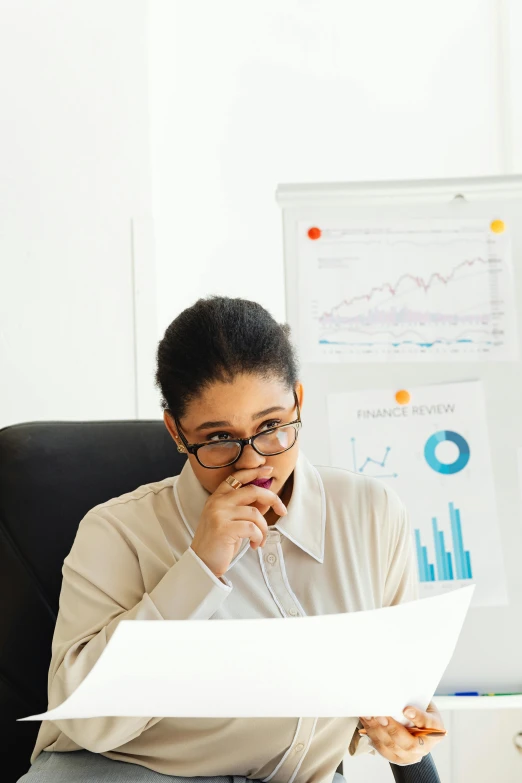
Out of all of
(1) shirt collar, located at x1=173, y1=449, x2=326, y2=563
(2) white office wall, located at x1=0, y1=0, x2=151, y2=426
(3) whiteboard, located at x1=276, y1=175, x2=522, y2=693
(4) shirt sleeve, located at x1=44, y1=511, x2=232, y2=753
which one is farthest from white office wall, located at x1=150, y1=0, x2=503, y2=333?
(4) shirt sleeve, located at x1=44, y1=511, x2=232, y2=753

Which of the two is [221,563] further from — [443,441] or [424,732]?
[443,441]

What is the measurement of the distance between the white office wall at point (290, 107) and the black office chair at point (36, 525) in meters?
1.10

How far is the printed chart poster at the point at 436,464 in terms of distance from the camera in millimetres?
1602

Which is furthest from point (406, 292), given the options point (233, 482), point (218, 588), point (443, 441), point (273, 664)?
point (273, 664)

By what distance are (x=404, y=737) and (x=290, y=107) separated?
1.82 m

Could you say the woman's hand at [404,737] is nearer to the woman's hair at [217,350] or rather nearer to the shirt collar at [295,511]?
the shirt collar at [295,511]

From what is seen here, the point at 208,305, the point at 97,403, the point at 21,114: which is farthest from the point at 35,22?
the point at 208,305

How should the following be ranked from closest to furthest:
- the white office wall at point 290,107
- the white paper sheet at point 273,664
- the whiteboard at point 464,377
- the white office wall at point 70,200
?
1. the white paper sheet at point 273,664
2. the whiteboard at point 464,377
3. the white office wall at point 70,200
4. the white office wall at point 290,107

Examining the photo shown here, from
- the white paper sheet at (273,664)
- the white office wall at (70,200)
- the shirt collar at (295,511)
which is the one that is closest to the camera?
the white paper sheet at (273,664)

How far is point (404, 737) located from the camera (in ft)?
3.08

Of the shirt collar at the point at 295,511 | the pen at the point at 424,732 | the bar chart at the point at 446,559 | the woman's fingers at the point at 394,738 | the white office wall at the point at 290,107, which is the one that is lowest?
the woman's fingers at the point at 394,738

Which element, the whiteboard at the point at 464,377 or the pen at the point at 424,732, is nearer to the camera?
the pen at the point at 424,732

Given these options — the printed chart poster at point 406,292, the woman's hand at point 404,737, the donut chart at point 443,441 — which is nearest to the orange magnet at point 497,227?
the printed chart poster at point 406,292

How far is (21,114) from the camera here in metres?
1.98
